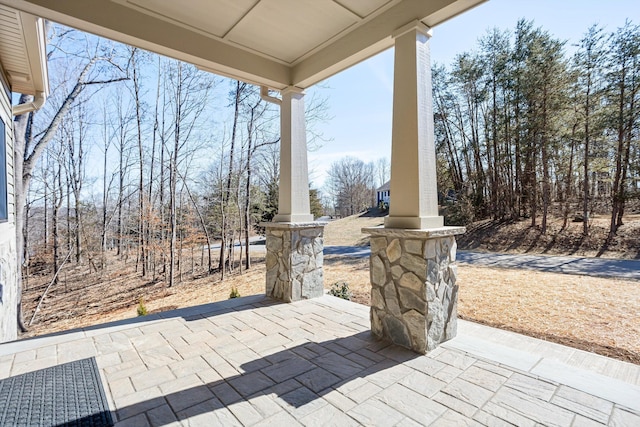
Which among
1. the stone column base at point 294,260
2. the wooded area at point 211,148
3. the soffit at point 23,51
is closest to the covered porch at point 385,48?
the soffit at point 23,51

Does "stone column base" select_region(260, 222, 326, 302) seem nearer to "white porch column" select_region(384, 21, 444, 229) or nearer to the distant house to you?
"white porch column" select_region(384, 21, 444, 229)

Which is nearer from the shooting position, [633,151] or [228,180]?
[633,151]

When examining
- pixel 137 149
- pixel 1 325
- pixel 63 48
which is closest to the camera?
pixel 1 325

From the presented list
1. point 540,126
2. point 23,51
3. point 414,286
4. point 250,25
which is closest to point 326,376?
point 414,286

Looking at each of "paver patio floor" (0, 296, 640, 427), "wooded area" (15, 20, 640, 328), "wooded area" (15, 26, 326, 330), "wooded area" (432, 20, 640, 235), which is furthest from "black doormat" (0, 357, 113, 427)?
"wooded area" (432, 20, 640, 235)

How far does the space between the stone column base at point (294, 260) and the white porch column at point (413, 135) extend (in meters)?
1.54

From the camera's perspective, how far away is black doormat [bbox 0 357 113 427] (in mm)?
1707

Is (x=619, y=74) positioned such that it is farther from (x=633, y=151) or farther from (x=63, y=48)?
(x=63, y=48)

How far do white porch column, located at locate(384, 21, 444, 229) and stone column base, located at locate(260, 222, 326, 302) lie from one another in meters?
1.54

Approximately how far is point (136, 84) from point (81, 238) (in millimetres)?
5072

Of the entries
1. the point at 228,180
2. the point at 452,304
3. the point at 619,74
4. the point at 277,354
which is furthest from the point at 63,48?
the point at 619,74

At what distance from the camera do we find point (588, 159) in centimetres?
974

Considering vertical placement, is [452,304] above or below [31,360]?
above

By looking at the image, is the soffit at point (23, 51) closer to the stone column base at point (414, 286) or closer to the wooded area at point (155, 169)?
the stone column base at point (414, 286)
